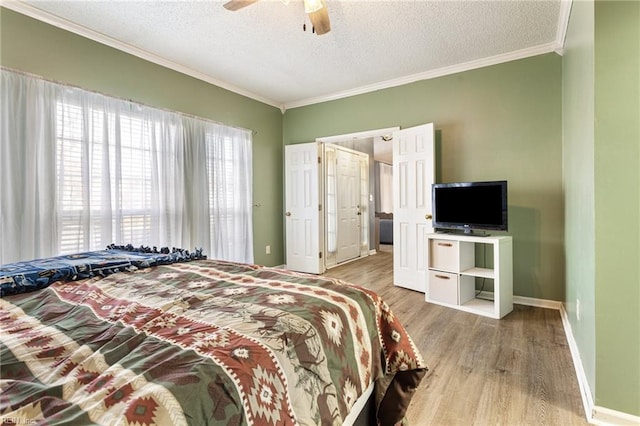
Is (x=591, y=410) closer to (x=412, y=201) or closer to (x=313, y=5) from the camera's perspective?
(x=412, y=201)

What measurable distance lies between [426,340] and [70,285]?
2.39 meters

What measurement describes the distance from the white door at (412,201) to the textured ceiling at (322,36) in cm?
87

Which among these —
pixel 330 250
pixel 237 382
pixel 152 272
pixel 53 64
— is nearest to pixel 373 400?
pixel 237 382

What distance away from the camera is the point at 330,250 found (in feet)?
17.8

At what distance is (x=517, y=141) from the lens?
129 inches

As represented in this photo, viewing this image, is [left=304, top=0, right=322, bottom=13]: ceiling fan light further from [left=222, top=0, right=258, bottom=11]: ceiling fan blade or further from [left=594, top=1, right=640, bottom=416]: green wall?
[left=594, top=1, right=640, bottom=416]: green wall

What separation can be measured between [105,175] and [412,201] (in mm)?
3295

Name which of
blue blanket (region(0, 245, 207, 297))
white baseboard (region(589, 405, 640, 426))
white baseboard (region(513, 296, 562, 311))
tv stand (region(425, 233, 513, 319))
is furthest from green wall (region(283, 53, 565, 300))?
blue blanket (region(0, 245, 207, 297))

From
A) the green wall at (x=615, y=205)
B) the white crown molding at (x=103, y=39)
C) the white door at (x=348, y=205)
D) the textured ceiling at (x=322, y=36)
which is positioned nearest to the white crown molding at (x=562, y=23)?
the textured ceiling at (x=322, y=36)

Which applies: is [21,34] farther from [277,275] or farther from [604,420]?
[604,420]

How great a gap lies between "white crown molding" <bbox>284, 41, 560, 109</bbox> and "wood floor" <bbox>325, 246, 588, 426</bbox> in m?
2.64

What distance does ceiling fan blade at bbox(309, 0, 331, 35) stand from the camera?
83.6 inches

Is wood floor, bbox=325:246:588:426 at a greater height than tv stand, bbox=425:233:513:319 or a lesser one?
lesser

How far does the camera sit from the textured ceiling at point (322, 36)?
97.3 inches
